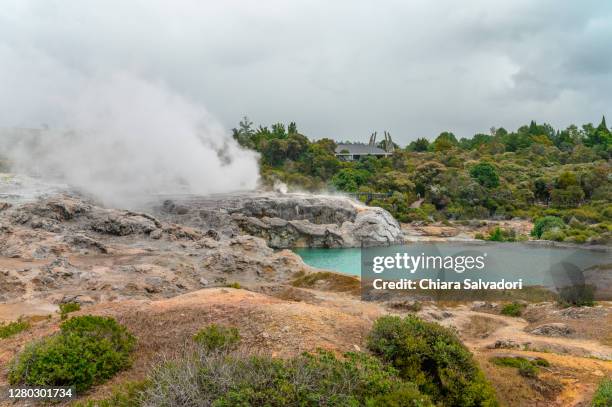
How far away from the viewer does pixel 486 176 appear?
60125 millimetres

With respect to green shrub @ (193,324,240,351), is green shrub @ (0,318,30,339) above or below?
below

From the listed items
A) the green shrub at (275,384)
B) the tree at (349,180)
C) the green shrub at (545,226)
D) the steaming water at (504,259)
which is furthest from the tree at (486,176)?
the green shrub at (275,384)

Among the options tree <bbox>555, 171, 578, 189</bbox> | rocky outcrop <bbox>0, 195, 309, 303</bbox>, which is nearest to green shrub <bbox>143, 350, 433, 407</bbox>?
rocky outcrop <bbox>0, 195, 309, 303</bbox>

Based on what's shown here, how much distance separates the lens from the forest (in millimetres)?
49875

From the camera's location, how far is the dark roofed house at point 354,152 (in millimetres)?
81750

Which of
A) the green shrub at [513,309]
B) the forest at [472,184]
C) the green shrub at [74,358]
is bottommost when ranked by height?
the green shrub at [513,309]

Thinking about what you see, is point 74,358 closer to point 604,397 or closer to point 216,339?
point 216,339

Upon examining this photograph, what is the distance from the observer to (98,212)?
29.2 m

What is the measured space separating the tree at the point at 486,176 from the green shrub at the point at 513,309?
4403 cm

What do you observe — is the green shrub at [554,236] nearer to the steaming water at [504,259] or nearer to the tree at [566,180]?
the steaming water at [504,259]

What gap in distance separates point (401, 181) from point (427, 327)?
52.8 m

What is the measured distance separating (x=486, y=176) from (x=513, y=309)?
4509 centimetres

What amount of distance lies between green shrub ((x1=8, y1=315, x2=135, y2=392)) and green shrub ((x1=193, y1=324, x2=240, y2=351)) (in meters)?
1.24

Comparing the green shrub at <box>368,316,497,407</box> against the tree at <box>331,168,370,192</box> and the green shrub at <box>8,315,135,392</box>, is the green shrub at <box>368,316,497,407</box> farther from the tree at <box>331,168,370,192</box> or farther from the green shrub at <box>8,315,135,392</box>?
the tree at <box>331,168,370,192</box>
